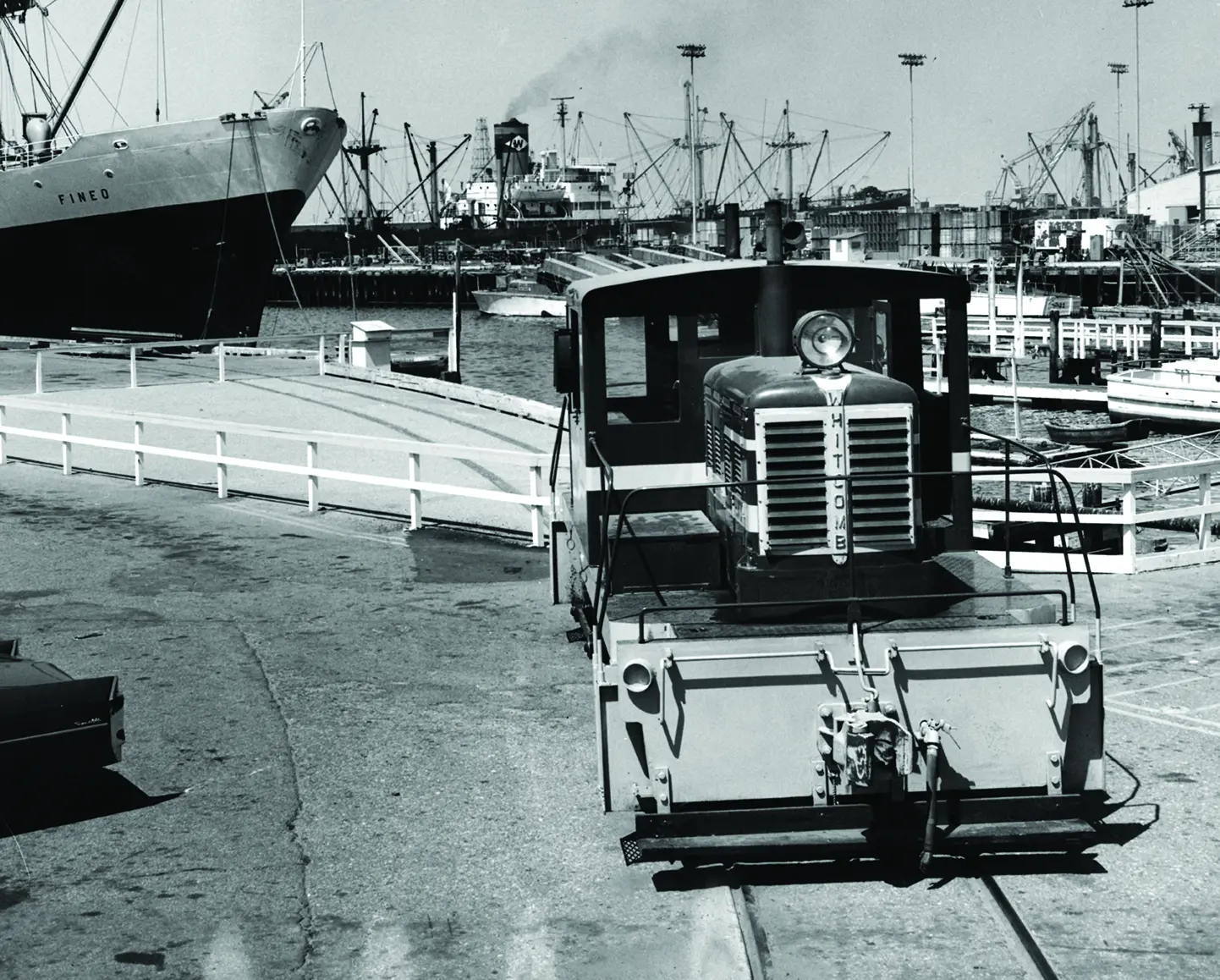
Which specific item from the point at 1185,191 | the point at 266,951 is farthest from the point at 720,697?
the point at 1185,191

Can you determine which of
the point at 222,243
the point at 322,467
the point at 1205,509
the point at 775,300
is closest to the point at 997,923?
the point at 775,300

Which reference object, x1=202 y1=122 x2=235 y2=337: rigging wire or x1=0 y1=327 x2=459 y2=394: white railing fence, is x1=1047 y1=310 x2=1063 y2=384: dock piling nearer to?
x1=0 y1=327 x2=459 y2=394: white railing fence

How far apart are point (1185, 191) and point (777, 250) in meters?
105

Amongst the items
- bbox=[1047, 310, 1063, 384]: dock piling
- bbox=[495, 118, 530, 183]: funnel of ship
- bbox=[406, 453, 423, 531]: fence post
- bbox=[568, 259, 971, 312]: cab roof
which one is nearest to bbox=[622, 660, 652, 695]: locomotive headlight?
bbox=[568, 259, 971, 312]: cab roof

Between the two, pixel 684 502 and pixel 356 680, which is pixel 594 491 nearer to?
pixel 684 502

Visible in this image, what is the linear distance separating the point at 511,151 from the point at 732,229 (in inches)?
6948

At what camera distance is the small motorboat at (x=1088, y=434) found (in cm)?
3925

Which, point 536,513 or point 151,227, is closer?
point 536,513

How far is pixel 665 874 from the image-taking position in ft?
23.0

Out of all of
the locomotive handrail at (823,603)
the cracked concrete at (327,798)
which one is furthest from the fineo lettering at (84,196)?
the locomotive handrail at (823,603)

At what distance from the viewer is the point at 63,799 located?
26.4 feet

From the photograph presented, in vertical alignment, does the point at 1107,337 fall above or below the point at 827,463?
below

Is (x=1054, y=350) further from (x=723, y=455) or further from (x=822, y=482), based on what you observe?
(x=822, y=482)

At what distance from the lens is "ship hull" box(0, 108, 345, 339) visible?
162 feet
